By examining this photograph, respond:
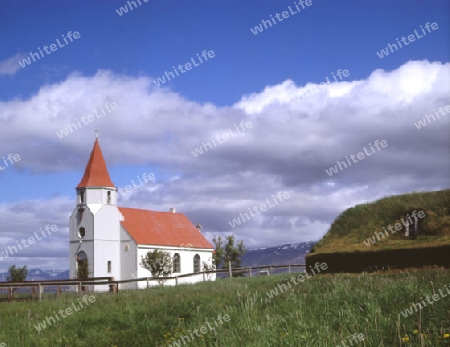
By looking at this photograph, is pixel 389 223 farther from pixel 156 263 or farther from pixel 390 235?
pixel 156 263

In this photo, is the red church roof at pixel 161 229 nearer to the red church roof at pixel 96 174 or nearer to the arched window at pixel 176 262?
the arched window at pixel 176 262

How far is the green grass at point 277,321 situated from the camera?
28.9 feet

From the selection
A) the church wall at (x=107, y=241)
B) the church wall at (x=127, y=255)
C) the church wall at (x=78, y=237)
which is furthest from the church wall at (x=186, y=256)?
the church wall at (x=78, y=237)

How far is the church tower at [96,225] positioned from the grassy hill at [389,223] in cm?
3340

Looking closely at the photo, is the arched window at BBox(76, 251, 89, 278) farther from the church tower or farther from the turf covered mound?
the turf covered mound

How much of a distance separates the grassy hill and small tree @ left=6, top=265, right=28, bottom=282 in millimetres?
32738

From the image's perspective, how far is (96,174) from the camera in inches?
2301

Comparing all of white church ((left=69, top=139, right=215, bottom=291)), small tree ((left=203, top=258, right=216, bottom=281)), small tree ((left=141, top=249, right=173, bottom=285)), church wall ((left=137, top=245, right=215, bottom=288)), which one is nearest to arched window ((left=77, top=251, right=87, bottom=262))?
white church ((left=69, top=139, right=215, bottom=291))

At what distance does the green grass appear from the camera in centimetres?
880

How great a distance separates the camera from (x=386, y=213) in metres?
28.0

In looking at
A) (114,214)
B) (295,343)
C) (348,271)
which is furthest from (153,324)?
(114,214)

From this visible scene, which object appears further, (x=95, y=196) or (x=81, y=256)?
(x=95, y=196)

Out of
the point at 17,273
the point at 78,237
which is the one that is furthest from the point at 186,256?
the point at 17,273

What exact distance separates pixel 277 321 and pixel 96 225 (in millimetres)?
48866
